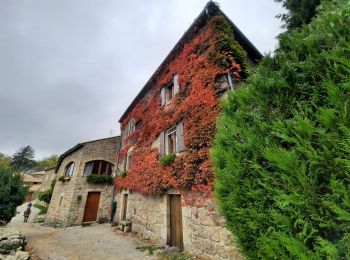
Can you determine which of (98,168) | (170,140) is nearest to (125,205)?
(98,168)

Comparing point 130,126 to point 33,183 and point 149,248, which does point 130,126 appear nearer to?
point 149,248

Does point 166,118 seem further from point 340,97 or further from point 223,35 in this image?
point 340,97

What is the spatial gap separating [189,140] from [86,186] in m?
11.2

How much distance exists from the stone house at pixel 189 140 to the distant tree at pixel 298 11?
5.59ft

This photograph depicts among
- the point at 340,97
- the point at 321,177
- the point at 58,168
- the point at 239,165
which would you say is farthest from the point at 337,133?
the point at 58,168

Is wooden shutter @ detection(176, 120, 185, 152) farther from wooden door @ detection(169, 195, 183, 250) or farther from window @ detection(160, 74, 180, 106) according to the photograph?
window @ detection(160, 74, 180, 106)

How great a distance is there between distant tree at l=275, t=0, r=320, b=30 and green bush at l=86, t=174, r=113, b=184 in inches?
595

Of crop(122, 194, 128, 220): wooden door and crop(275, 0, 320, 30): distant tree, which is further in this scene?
crop(122, 194, 128, 220): wooden door

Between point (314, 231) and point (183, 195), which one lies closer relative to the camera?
point (314, 231)

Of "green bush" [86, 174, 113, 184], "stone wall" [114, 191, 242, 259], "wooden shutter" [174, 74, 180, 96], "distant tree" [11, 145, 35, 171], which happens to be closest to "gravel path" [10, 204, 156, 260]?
"stone wall" [114, 191, 242, 259]

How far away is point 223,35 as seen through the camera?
22.9ft

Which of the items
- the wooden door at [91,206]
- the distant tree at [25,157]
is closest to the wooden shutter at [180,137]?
the wooden door at [91,206]

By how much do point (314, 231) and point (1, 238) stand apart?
30.5 feet

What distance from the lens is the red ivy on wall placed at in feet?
20.4
